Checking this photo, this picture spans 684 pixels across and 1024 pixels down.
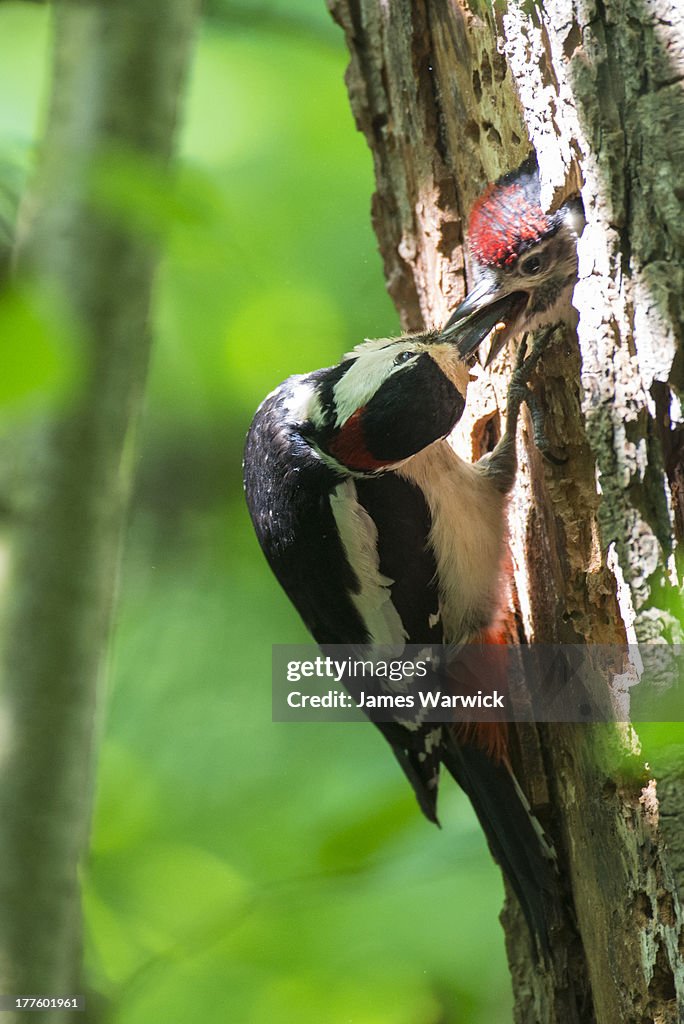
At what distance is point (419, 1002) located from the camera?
149cm

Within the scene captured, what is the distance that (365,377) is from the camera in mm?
1165

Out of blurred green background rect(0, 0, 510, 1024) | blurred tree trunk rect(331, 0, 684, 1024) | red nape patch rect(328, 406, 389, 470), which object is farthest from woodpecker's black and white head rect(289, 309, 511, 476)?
blurred green background rect(0, 0, 510, 1024)

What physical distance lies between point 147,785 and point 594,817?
101 centimetres

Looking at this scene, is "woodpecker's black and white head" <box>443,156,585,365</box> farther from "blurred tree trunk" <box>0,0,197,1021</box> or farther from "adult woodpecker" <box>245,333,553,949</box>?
"blurred tree trunk" <box>0,0,197,1021</box>

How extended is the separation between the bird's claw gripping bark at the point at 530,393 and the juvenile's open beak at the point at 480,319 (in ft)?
0.14

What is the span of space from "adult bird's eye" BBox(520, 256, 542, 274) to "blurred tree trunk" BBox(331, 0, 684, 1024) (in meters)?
0.10

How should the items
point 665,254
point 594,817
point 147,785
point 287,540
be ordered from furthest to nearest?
point 147,785, point 287,540, point 594,817, point 665,254

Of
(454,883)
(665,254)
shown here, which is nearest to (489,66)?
(665,254)

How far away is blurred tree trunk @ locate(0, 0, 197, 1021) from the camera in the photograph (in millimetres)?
1055

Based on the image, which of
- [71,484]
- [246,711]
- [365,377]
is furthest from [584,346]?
[246,711]

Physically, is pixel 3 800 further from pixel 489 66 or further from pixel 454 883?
pixel 489 66

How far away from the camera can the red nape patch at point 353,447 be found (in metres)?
1.14

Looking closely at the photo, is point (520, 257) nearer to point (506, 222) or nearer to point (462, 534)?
→ point (506, 222)

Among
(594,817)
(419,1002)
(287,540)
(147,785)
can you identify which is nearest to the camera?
(594,817)
